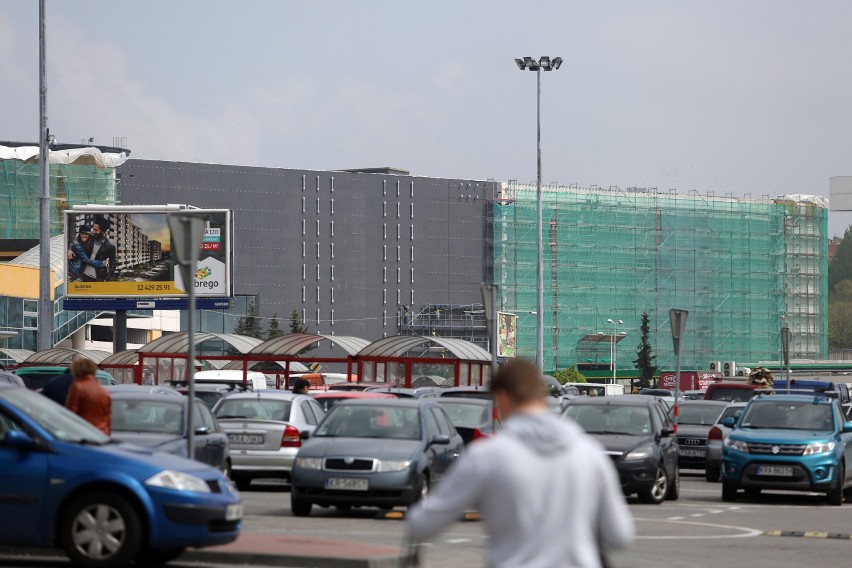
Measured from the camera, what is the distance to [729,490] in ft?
79.4

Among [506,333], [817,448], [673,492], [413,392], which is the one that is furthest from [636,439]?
[506,333]

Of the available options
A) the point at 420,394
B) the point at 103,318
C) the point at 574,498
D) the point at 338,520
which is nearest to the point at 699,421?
the point at 420,394

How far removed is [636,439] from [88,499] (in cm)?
1256

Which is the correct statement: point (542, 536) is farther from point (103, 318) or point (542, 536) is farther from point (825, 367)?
point (825, 367)

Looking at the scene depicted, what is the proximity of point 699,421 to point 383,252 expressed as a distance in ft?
340

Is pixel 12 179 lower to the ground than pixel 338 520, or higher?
higher

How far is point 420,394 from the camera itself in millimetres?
33594

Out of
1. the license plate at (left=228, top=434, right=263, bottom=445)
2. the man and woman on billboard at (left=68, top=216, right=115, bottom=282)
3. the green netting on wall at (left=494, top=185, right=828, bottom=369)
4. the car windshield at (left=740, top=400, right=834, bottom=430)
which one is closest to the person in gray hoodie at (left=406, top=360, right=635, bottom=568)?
the license plate at (left=228, top=434, right=263, bottom=445)

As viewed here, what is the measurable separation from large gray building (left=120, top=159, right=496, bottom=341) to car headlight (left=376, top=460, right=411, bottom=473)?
11188 cm

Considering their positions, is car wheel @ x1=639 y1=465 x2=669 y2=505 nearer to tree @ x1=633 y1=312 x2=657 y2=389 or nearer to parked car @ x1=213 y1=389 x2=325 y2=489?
parked car @ x1=213 y1=389 x2=325 y2=489

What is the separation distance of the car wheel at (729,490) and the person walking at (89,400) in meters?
11.3

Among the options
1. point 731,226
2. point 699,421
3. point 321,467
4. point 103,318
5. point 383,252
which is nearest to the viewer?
point 321,467

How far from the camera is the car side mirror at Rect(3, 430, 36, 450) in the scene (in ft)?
39.4

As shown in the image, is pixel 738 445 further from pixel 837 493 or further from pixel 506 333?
pixel 506 333
